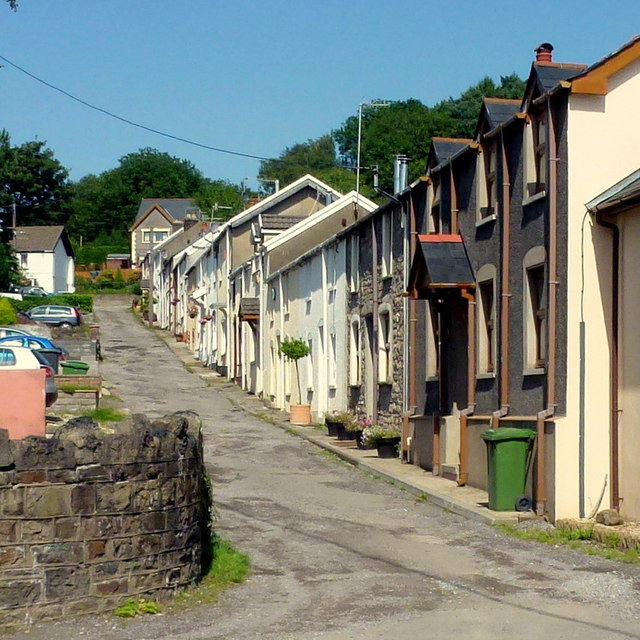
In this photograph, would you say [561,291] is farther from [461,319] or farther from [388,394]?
[388,394]

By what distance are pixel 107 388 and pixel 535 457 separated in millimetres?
24073

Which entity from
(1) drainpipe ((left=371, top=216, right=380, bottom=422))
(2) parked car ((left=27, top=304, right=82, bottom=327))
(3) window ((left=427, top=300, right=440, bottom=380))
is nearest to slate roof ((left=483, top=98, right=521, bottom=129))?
(3) window ((left=427, top=300, right=440, bottom=380))

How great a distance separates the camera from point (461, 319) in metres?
21.1

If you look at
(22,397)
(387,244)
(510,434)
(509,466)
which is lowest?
(509,466)

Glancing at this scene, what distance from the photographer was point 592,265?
15742 millimetres

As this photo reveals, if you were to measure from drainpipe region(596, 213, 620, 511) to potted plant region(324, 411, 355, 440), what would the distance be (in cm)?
1182

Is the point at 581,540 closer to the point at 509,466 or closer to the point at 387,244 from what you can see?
the point at 509,466

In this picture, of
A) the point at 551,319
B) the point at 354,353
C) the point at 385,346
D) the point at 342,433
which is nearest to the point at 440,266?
the point at 551,319

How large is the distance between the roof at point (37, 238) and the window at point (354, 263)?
66.1 meters

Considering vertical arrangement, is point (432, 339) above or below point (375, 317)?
below

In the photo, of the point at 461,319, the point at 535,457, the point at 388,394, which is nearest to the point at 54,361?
the point at 388,394

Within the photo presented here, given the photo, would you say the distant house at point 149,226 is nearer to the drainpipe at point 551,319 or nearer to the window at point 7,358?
the window at point 7,358

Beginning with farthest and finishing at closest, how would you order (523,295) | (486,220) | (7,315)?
1. (7,315)
2. (486,220)
3. (523,295)

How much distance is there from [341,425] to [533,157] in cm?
1144
